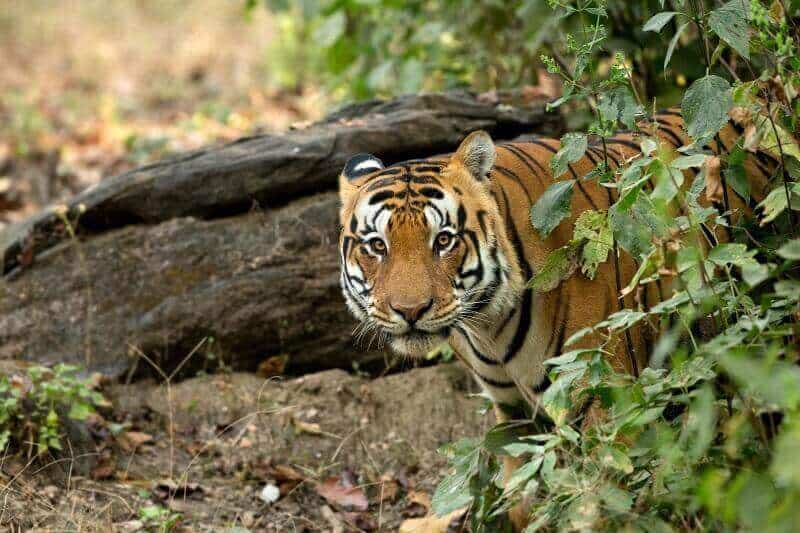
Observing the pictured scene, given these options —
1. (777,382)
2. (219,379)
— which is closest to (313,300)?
(219,379)

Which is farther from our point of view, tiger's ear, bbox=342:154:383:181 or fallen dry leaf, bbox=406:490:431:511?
fallen dry leaf, bbox=406:490:431:511

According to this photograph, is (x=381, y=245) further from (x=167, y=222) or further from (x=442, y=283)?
(x=167, y=222)

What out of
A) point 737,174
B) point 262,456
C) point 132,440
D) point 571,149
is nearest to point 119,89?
point 132,440

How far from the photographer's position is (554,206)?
3.08 m

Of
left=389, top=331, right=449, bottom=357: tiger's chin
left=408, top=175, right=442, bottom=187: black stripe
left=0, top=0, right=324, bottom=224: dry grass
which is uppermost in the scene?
left=408, top=175, right=442, bottom=187: black stripe

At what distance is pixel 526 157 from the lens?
3582mm

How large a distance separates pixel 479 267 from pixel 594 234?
469 mm

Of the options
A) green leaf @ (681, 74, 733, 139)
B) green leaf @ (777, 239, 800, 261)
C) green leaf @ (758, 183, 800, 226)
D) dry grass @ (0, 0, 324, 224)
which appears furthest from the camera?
dry grass @ (0, 0, 324, 224)

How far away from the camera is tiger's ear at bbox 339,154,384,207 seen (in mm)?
3568

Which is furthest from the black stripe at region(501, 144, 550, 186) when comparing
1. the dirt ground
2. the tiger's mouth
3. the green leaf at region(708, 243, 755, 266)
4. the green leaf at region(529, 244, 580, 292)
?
the dirt ground

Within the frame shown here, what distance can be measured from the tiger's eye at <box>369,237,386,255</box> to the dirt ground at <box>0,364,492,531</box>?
0.95 m

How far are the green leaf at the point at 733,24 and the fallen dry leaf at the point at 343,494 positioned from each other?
7.69ft

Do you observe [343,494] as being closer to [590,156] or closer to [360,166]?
[360,166]

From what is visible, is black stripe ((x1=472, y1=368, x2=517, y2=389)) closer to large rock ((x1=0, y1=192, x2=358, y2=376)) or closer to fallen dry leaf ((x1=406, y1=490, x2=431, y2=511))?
fallen dry leaf ((x1=406, y1=490, x2=431, y2=511))
